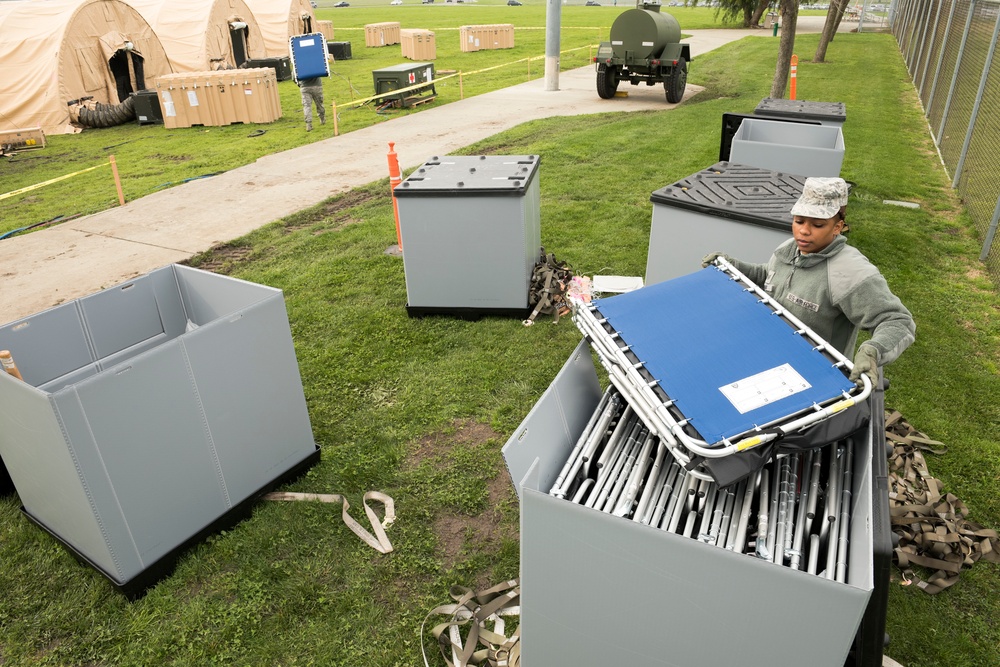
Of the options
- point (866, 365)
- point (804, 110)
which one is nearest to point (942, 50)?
point (804, 110)

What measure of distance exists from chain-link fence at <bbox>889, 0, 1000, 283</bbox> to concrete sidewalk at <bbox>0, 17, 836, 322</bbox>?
6.13 m

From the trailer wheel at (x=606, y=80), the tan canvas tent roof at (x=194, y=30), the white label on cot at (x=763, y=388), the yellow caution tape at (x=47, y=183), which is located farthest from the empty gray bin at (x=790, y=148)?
the tan canvas tent roof at (x=194, y=30)

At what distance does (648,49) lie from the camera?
1656 cm

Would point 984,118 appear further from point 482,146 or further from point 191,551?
point 191,551

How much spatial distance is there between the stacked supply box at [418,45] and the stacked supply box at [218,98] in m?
12.5

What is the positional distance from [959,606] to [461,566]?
2593mm

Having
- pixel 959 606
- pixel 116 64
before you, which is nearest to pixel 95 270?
pixel 959 606

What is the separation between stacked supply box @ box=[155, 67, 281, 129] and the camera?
16.7 meters

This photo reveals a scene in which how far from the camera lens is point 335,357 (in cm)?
576

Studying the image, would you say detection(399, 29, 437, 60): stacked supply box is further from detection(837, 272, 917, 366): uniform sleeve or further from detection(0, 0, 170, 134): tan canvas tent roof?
detection(837, 272, 917, 366): uniform sleeve

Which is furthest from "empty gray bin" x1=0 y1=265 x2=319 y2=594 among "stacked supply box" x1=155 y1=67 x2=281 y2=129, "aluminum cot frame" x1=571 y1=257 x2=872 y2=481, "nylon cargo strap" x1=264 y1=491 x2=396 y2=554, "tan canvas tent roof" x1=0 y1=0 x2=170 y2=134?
"tan canvas tent roof" x1=0 y1=0 x2=170 y2=134

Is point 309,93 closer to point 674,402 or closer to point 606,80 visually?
point 606,80

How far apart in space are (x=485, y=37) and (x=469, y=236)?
28.8 metres

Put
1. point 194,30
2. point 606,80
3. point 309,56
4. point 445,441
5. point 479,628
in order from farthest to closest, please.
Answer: point 194,30 → point 606,80 → point 309,56 → point 445,441 → point 479,628
